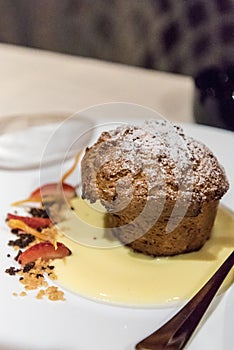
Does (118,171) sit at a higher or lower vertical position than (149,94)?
higher

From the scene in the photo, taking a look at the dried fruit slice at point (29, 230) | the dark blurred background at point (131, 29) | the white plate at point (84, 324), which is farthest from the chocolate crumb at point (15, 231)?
the dark blurred background at point (131, 29)

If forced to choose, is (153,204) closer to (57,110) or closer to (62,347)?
(62,347)

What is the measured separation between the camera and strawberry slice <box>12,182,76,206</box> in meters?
1.26

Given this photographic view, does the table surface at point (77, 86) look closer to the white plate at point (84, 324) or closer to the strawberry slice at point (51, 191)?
the strawberry slice at point (51, 191)

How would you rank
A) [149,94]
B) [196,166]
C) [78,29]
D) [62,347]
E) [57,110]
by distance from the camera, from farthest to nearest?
[78,29] < [149,94] < [57,110] < [196,166] < [62,347]

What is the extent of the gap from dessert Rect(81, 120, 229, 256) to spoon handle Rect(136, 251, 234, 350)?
4.5 inches

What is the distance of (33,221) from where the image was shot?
117cm

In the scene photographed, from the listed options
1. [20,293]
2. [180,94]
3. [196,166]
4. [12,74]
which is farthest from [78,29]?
[20,293]

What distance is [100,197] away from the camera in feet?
3.54

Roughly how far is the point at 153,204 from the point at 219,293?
0.18 meters

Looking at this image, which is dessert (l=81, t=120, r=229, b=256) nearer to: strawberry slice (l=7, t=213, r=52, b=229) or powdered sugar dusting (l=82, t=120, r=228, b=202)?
powdered sugar dusting (l=82, t=120, r=228, b=202)


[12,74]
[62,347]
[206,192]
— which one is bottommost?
[12,74]

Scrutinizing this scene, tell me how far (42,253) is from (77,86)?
0.91 metres

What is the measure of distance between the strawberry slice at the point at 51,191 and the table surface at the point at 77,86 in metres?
0.46
